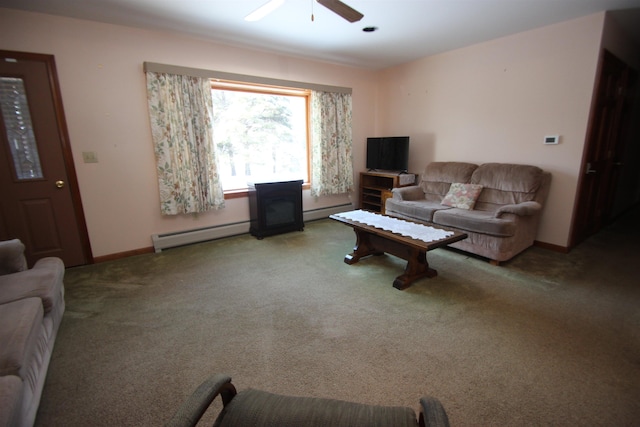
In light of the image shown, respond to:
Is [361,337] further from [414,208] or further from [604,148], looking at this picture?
[604,148]

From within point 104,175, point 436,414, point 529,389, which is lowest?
point 529,389

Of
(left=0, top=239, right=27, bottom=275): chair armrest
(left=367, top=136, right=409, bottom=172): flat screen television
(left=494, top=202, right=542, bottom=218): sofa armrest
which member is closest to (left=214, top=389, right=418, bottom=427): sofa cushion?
(left=0, top=239, right=27, bottom=275): chair armrest

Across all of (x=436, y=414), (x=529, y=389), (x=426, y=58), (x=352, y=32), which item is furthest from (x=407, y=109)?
(x=436, y=414)

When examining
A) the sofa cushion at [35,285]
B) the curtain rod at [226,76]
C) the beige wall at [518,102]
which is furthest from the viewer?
the curtain rod at [226,76]

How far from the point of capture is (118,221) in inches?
133

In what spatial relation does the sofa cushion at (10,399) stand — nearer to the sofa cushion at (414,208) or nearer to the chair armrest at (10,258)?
the chair armrest at (10,258)

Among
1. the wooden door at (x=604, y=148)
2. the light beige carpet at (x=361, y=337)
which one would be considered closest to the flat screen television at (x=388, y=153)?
the light beige carpet at (x=361, y=337)

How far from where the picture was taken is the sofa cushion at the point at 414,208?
A: 3611 mm

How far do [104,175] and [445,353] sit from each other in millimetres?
3703

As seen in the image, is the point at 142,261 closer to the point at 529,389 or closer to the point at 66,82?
the point at 66,82

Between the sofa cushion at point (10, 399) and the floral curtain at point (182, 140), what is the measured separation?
8.47ft

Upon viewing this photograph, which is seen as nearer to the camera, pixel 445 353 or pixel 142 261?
pixel 445 353

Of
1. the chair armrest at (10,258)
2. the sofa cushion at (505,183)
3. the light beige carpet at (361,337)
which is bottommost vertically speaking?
the light beige carpet at (361,337)

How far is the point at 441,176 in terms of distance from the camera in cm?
420
